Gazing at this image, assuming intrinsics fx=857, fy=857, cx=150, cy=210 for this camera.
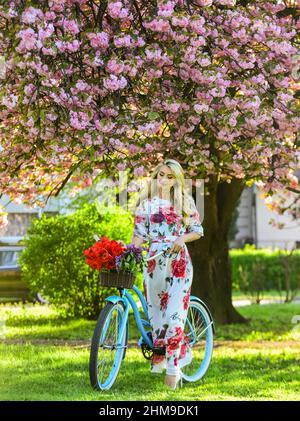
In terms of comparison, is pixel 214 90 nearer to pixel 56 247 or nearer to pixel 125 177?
pixel 125 177

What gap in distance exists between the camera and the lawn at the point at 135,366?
7586 millimetres

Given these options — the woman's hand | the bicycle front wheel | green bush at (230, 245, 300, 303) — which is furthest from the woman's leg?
green bush at (230, 245, 300, 303)

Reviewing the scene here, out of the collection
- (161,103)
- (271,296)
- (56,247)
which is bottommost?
(271,296)

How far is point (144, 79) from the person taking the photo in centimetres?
846

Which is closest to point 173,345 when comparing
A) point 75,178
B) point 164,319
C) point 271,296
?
point 164,319

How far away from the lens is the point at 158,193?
7.64 m

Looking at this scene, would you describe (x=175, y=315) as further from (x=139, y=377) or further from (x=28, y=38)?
(x=28, y=38)

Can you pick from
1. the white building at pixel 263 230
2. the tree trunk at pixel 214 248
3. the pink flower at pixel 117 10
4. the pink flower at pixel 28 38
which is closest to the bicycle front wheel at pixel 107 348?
the pink flower at pixel 28 38

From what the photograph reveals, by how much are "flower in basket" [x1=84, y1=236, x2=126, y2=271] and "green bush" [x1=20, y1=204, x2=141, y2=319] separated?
6981 mm

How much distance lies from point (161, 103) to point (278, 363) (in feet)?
→ 11.7

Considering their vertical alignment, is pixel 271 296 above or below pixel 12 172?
below

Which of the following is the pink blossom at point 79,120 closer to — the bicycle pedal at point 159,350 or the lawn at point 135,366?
the bicycle pedal at point 159,350

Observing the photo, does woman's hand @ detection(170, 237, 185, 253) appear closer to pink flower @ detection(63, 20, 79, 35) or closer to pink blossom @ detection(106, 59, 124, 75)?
pink blossom @ detection(106, 59, 124, 75)
